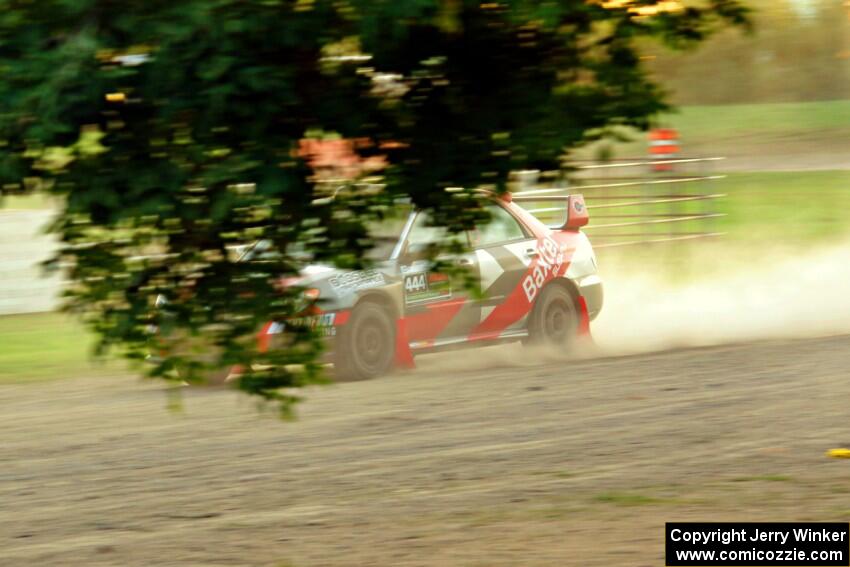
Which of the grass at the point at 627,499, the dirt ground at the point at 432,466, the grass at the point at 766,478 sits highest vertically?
the dirt ground at the point at 432,466

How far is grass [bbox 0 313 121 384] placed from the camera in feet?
38.9

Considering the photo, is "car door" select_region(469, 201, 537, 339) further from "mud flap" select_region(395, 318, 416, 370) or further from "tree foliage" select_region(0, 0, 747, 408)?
"tree foliage" select_region(0, 0, 747, 408)

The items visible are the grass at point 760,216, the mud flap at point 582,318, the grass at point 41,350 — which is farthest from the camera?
the grass at point 760,216

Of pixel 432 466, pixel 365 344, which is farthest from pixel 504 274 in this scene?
pixel 432 466

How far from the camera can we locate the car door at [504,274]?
11.5 metres

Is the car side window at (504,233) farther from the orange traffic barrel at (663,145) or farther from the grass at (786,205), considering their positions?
the grass at (786,205)

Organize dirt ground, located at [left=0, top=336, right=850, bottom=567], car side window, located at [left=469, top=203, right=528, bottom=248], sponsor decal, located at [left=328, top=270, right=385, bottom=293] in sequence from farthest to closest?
car side window, located at [left=469, top=203, right=528, bottom=248] → sponsor decal, located at [left=328, top=270, right=385, bottom=293] → dirt ground, located at [left=0, top=336, right=850, bottom=567]

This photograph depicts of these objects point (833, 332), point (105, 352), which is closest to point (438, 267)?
point (105, 352)

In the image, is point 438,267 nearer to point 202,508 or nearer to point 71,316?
point 71,316

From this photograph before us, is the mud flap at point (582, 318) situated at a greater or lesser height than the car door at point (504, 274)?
lesser

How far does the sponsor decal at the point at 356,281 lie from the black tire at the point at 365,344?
185 mm

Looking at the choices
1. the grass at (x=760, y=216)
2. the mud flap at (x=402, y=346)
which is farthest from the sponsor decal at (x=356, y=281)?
the grass at (x=760, y=216)

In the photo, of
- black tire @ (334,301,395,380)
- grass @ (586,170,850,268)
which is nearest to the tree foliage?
black tire @ (334,301,395,380)

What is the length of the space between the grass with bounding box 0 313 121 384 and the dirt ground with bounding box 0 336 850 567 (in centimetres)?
57
